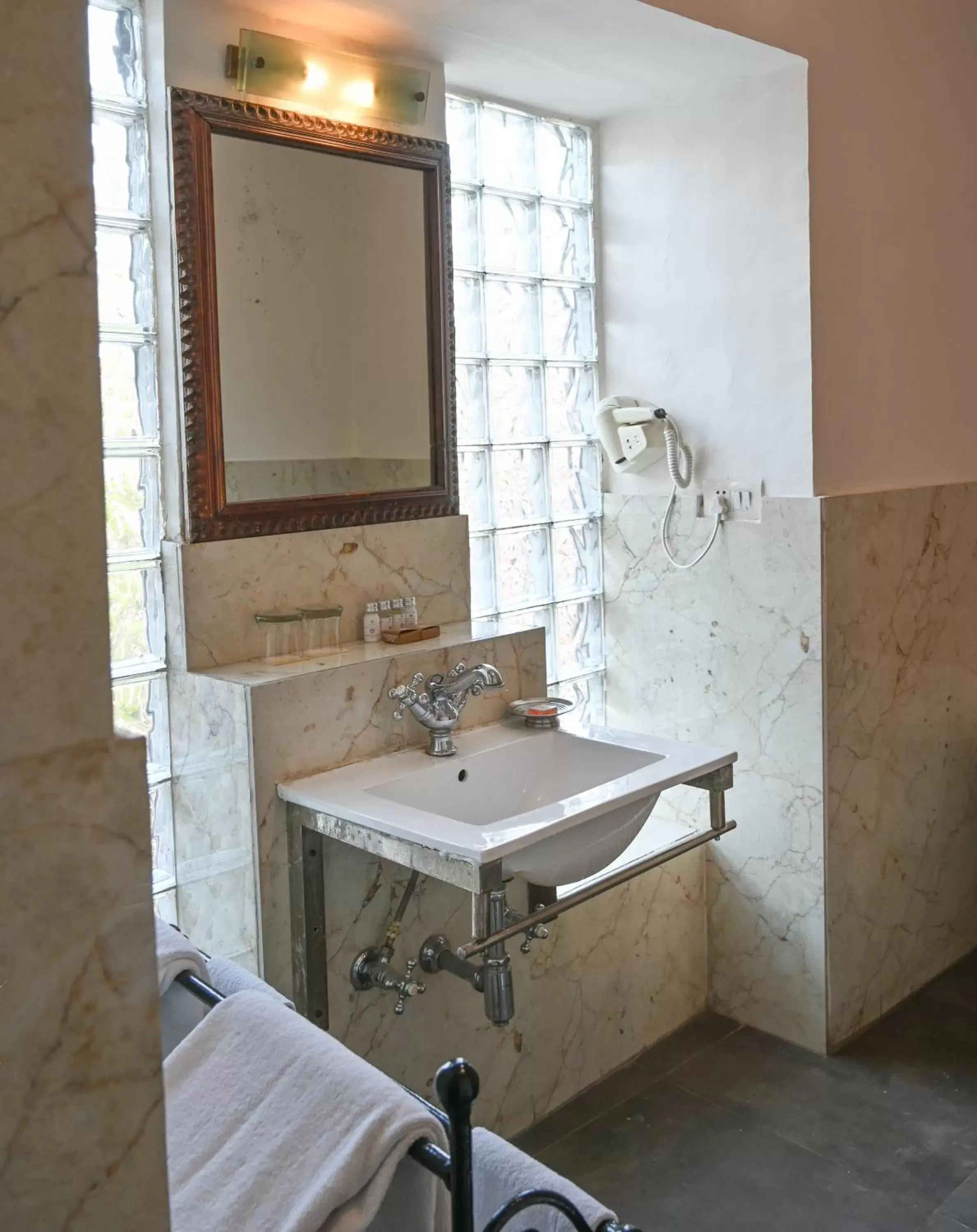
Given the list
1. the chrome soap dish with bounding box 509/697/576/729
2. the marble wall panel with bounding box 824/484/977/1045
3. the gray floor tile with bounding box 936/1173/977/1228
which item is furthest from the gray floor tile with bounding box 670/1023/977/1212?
the chrome soap dish with bounding box 509/697/576/729

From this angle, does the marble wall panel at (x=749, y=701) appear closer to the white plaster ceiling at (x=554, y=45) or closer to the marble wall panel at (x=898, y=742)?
the marble wall panel at (x=898, y=742)

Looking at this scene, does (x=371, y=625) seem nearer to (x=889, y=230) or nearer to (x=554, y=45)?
(x=554, y=45)

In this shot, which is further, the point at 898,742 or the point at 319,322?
the point at 898,742

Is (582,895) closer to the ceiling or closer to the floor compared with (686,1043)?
closer to the ceiling

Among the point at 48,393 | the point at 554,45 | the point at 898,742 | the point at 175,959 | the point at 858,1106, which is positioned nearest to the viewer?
the point at 48,393

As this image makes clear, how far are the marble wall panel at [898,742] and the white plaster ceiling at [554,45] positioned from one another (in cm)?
95

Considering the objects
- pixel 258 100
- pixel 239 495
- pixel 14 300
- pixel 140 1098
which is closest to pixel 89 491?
pixel 14 300

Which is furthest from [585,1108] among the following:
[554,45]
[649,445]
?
[554,45]

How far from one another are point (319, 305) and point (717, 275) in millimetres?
968

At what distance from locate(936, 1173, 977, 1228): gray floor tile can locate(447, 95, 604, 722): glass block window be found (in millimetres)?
1265

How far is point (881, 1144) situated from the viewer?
7.25 ft

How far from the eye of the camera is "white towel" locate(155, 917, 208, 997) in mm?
1292

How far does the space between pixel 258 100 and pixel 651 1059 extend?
2124 mm

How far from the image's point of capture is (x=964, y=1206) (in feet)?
6.64
